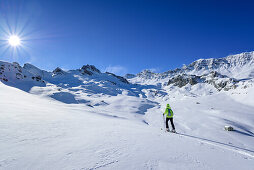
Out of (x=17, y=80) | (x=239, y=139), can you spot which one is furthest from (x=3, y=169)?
(x=17, y=80)

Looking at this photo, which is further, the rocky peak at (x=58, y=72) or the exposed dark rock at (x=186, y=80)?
the rocky peak at (x=58, y=72)

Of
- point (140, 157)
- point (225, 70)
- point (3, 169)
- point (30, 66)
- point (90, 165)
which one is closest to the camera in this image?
point (3, 169)

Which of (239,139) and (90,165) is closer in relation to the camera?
(90,165)

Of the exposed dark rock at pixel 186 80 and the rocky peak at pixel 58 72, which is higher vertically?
the rocky peak at pixel 58 72

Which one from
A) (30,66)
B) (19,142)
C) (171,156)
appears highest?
(30,66)

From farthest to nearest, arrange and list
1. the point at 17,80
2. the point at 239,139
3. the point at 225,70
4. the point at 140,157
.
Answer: the point at 225,70
the point at 17,80
the point at 239,139
the point at 140,157

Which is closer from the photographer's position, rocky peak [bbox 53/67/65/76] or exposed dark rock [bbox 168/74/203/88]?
exposed dark rock [bbox 168/74/203/88]

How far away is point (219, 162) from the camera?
3.92 meters

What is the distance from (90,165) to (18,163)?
148cm

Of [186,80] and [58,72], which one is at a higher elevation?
→ [58,72]

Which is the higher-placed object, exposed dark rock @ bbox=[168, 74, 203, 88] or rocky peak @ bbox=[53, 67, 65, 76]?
rocky peak @ bbox=[53, 67, 65, 76]

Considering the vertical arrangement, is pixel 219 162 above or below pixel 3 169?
below

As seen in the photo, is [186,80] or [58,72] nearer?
[58,72]

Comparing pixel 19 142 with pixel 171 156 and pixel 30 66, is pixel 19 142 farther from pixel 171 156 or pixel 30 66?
pixel 30 66
